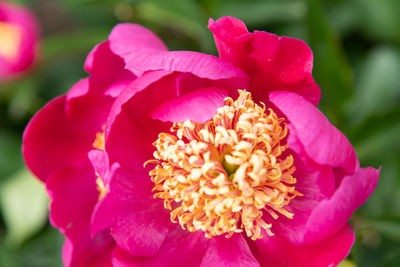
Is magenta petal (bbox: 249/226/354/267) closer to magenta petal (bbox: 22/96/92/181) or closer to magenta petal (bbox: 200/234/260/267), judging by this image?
magenta petal (bbox: 200/234/260/267)

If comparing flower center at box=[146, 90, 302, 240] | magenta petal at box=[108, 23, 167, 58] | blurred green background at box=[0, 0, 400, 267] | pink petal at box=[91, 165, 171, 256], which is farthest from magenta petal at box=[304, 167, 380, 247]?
magenta petal at box=[108, 23, 167, 58]

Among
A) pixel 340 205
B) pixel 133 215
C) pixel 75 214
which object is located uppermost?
pixel 340 205

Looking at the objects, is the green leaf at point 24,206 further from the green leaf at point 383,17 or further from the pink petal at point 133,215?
the green leaf at point 383,17

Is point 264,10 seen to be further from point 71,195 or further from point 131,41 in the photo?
point 71,195

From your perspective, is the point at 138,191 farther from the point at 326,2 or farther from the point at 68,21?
the point at 68,21

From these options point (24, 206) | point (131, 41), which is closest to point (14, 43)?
point (24, 206)
